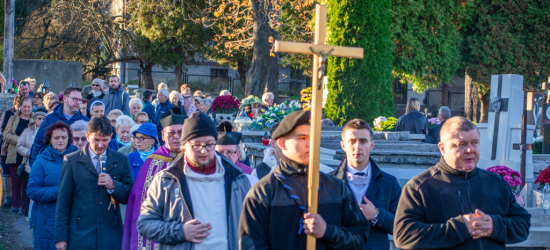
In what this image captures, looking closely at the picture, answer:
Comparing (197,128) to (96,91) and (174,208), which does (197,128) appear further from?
(96,91)

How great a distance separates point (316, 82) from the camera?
2771 mm

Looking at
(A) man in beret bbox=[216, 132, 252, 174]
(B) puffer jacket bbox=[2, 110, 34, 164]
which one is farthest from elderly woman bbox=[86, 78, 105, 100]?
(A) man in beret bbox=[216, 132, 252, 174]

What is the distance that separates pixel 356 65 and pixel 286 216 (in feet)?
41.9

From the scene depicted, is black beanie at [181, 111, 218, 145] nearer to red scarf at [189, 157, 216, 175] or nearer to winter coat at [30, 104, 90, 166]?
red scarf at [189, 157, 216, 175]

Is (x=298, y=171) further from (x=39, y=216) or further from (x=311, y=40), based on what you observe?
(x=311, y=40)

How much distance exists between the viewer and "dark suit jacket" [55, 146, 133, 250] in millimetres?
4363

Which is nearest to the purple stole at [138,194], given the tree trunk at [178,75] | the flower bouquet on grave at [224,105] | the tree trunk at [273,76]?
the flower bouquet on grave at [224,105]

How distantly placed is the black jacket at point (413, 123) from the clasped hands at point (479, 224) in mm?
7805

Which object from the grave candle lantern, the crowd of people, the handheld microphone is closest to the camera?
the crowd of people

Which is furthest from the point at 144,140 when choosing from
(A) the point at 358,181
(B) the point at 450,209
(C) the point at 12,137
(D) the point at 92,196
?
(C) the point at 12,137

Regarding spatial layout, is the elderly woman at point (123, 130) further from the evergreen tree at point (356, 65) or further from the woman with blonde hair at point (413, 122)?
the evergreen tree at point (356, 65)

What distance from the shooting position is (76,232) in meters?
4.38

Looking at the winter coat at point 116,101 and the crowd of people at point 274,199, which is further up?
the winter coat at point 116,101

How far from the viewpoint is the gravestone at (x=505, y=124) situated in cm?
1040
